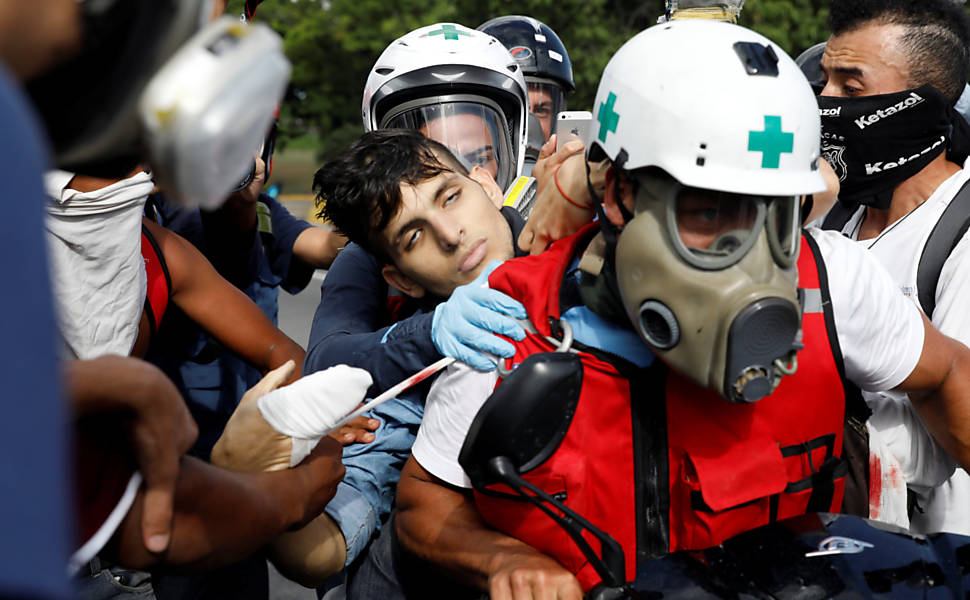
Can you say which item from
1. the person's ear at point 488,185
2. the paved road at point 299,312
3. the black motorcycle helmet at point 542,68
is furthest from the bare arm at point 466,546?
the paved road at point 299,312

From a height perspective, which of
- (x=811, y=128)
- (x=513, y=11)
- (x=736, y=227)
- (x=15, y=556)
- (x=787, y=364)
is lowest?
(x=513, y=11)

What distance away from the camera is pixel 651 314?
1729mm

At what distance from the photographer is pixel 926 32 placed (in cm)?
303

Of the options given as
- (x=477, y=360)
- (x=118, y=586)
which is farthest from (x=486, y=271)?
(x=118, y=586)

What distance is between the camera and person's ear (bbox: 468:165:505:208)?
2953 mm

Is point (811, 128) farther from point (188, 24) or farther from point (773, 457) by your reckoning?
point (188, 24)

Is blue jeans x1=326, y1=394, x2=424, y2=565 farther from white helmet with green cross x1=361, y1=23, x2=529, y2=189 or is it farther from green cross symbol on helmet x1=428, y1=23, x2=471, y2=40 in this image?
green cross symbol on helmet x1=428, y1=23, x2=471, y2=40

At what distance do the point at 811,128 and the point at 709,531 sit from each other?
0.84 meters

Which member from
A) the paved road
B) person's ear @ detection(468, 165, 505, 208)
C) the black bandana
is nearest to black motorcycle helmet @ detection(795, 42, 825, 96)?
the black bandana

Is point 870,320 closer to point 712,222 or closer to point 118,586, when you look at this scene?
point 712,222

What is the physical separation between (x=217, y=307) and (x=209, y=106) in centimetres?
187

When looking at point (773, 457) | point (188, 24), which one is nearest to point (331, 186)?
point (773, 457)

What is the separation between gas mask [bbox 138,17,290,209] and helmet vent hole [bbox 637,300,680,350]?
0.92 m

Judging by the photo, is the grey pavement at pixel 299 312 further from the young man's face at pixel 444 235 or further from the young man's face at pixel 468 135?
the young man's face at pixel 444 235
